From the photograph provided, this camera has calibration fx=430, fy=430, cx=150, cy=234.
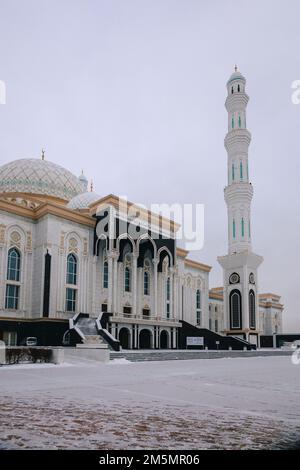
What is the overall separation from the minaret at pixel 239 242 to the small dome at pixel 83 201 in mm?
16222

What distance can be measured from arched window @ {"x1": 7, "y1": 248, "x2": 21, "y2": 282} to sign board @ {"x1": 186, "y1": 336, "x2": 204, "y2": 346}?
1746 cm

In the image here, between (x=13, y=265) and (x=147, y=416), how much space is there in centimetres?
2818

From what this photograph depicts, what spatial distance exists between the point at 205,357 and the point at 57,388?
20.4 m

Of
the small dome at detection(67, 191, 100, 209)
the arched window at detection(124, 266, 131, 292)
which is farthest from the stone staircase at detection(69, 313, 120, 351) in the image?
the small dome at detection(67, 191, 100, 209)

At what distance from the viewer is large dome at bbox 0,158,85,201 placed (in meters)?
42.8

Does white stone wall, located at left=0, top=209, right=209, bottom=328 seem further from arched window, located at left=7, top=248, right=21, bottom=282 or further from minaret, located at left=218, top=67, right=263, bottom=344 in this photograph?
minaret, located at left=218, top=67, right=263, bottom=344

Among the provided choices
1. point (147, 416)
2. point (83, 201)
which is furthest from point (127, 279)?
point (147, 416)

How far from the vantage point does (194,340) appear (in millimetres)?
41250

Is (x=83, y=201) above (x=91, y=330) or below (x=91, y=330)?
above

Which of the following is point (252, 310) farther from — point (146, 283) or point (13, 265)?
point (13, 265)

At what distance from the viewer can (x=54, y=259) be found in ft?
109

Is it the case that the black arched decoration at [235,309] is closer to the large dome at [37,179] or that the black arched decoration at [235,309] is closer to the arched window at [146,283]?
the arched window at [146,283]

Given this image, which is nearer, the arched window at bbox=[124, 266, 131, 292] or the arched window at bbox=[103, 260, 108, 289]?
→ the arched window at bbox=[103, 260, 108, 289]
